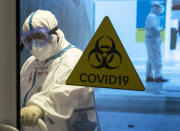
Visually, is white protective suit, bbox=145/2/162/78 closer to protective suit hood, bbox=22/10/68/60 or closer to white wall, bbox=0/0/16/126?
protective suit hood, bbox=22/10/68/60

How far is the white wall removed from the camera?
0.63m

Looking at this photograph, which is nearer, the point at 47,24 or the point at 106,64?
the point at 106,64

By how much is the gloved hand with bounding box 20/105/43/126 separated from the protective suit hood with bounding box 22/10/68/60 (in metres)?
0.18

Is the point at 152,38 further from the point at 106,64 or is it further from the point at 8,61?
the point at 8,61

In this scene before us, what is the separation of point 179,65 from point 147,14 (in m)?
0.23

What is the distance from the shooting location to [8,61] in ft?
2.14

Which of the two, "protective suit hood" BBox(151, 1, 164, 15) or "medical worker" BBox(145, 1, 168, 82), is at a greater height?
"protective suit hood" BBox(151, 1, 164, 15)

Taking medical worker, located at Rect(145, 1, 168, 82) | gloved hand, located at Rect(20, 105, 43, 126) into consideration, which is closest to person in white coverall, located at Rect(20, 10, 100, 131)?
gloved hand, located at Rect(20, 105, 43, 126)

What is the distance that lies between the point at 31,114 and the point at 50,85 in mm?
106

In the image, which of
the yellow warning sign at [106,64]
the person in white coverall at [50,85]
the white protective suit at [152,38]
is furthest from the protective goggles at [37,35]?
the white protective suit at [152,38]

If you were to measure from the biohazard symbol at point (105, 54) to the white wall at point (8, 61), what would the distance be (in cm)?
26

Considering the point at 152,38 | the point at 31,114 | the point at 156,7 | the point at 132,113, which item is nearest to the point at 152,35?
the point at 152,38

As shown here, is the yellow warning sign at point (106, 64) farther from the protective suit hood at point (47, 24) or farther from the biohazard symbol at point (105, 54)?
the protective suit hood at point (47, 24)

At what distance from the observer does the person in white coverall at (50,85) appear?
0.65m
